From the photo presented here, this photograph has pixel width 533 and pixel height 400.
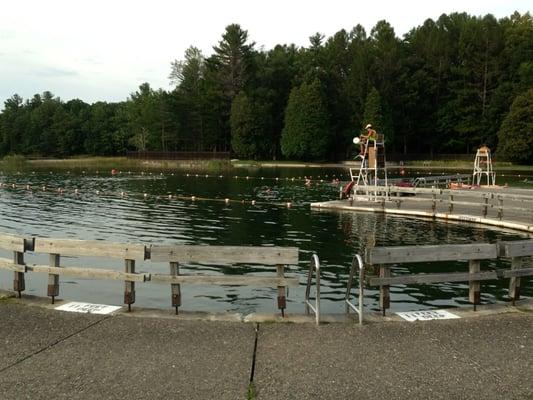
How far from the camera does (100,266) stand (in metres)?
15.6

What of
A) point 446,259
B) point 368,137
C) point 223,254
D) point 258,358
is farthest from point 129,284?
point 368,137

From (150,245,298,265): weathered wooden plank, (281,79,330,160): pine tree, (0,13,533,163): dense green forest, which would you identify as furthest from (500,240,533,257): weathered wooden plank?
(281,79,330,160): pine tree

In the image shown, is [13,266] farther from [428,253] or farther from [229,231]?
[229,231]

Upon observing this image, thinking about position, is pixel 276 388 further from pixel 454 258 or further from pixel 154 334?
pixel 454 258

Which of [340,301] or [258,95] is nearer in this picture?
[340,301]

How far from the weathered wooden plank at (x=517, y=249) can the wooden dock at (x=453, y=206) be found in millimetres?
12554

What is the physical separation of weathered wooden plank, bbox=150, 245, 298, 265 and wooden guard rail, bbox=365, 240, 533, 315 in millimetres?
1309

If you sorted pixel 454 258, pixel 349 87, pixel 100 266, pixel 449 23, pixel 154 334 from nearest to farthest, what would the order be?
pixel 154 334, pixel 454 258, pixel 100 266, pixel 349 87, pixel 449 23

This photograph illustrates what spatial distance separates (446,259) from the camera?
8.03 m

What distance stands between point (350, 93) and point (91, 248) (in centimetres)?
8906

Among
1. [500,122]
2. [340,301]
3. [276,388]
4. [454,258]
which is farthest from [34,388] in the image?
[500,122]

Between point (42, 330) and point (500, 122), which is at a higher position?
point (500, 122)

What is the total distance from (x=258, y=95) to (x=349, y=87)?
16.6m

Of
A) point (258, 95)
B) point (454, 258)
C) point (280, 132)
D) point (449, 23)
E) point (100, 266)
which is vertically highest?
point (449, 23)
